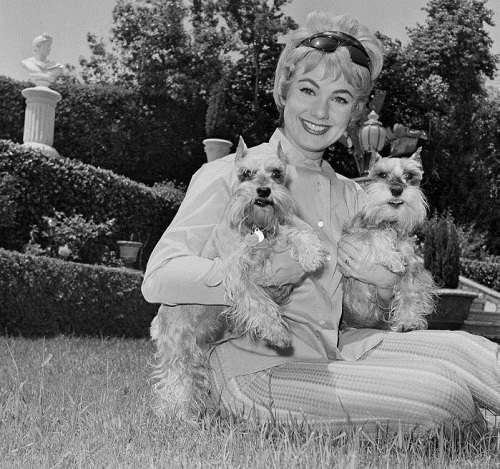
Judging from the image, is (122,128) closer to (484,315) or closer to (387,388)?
(484,315)

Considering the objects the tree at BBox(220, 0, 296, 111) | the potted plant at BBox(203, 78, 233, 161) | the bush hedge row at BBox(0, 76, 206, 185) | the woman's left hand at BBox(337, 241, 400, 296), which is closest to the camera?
the woman's left hand at BBox(337, 241, 400, 296)

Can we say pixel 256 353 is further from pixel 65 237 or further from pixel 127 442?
pixel 65 237

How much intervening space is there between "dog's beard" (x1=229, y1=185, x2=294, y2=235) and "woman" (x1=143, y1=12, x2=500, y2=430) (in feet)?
0.64

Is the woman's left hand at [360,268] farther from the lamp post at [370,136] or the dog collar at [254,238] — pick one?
the lamp post at [370,136]

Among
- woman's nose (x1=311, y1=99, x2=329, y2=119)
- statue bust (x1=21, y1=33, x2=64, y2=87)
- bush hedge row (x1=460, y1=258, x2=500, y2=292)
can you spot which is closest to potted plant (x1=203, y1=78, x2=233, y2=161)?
statue bust (x1=21, y1=33, x2=64, y2=87)

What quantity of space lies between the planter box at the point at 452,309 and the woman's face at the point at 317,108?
10624 mm

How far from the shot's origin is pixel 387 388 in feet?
10.4

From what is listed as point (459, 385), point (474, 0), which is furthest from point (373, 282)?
point (474, 0)

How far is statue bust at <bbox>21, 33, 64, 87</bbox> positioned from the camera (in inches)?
706

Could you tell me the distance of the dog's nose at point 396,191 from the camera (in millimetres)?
3393

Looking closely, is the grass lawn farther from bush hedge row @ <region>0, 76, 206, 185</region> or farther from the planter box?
bush hedge row @ <region>0, 76, 206, 185</region>

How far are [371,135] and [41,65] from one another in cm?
949

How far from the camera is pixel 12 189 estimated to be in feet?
46.8

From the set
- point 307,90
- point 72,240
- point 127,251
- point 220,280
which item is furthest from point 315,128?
point 127,251
